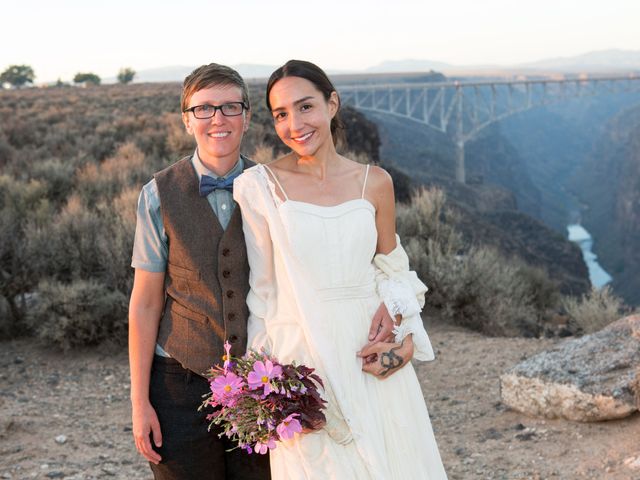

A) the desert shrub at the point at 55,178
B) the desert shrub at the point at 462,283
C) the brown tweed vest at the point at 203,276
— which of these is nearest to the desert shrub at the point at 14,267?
the desert shrub at the point at 55,178

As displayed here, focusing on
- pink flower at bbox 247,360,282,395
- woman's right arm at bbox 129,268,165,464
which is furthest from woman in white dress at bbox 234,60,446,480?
woman's right arm at bbox 129,268,165,464

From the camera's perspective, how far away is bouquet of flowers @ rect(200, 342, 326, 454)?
6.25ft

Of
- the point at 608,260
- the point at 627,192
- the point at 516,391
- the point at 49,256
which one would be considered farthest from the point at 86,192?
the point at 627,192

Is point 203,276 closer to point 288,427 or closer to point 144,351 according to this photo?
point 144,351

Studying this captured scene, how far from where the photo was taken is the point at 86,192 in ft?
31.9

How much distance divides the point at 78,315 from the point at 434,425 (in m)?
3.07

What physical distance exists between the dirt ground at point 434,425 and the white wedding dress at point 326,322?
1.96 m

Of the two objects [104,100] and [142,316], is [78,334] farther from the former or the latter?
[104,100]

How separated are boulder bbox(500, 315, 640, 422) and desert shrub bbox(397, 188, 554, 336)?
278 centimetres

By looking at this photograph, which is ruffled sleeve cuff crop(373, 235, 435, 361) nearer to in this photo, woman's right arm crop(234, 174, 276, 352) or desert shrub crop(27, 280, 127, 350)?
woman's right arm crop(234, 174, 276, 352)

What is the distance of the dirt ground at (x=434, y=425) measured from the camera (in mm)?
3861

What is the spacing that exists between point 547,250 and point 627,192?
117 ft

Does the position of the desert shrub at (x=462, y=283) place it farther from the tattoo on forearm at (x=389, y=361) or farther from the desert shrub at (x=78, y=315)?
the tattoo on forearm at (x=389, y=361)

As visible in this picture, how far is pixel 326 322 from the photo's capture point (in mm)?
2055
